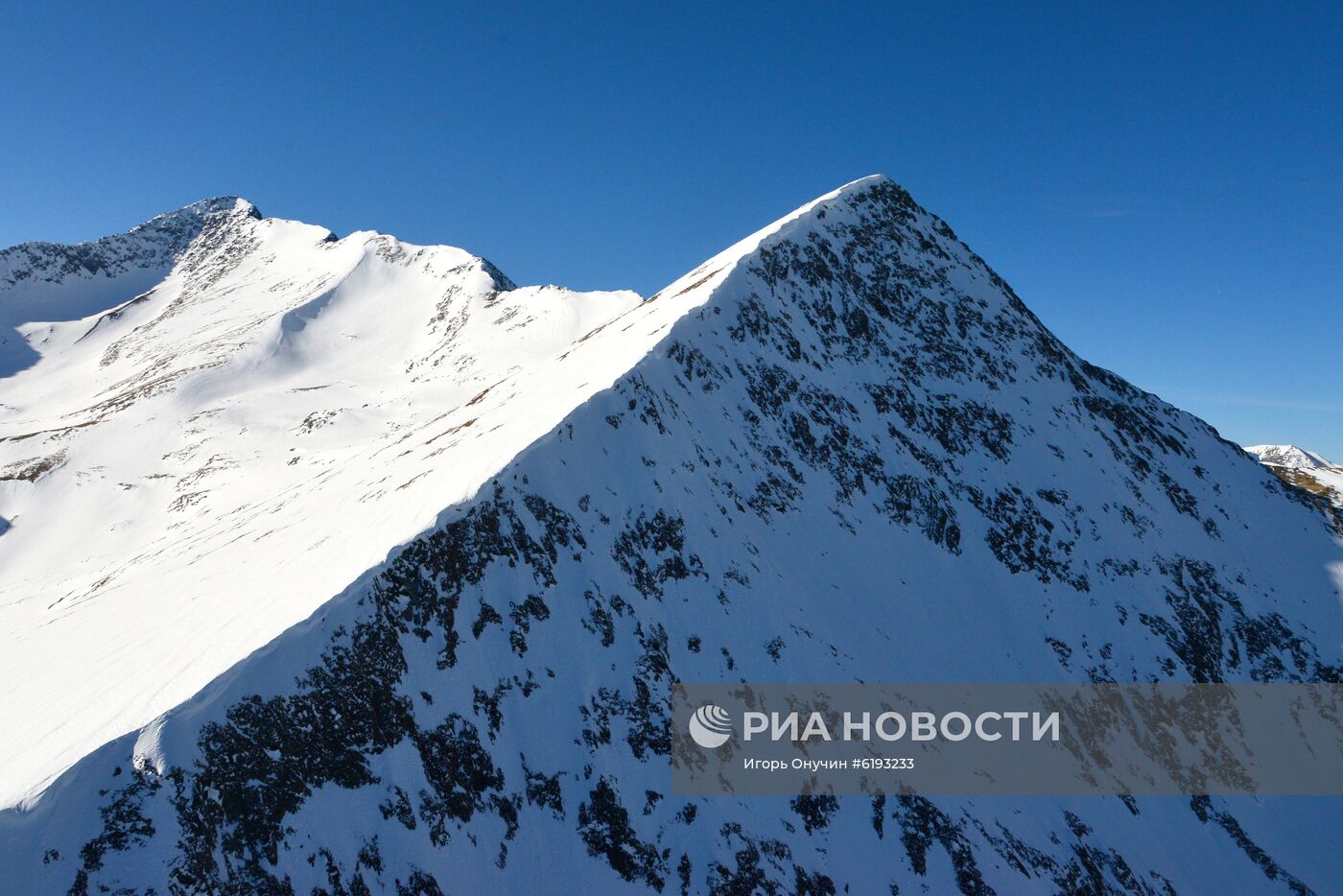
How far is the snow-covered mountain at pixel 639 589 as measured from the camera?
67.7 ft

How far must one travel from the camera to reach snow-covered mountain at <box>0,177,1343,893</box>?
20.6 metres

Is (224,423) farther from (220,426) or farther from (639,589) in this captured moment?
(639,589)

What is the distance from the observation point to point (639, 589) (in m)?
33.0

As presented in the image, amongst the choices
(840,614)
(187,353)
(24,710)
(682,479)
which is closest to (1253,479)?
(840,614)

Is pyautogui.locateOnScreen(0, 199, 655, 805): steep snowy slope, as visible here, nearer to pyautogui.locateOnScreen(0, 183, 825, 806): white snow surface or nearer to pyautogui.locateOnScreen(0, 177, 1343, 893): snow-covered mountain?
pyautogui.locateOnScreen(0, 183, 825, 806): white snow surface

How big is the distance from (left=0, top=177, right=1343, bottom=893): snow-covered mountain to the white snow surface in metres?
0.43

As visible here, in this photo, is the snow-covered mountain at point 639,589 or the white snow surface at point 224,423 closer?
the snow-covered mountain at point 639,589

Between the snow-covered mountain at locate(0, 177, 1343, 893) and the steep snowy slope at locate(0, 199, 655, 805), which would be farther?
the steep snowy slope at locate(0, 199, 655, 805)

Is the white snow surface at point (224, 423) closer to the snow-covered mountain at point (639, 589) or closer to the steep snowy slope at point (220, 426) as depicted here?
the steep snowy slope at point (220, 426)

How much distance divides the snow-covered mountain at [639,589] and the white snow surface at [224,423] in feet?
1.42

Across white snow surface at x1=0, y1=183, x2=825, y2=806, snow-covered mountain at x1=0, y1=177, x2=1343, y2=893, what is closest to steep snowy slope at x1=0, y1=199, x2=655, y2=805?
white snow surface at x1=0, y1=183, x2=825, y2=806

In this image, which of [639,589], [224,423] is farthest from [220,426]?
[639,589]

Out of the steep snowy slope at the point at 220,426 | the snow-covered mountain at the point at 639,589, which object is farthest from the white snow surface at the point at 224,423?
the snow-covered mountain at the point at 639,589

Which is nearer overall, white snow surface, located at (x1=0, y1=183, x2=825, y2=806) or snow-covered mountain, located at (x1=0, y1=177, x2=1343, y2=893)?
snow-covered mountain, located at (x1=0, y1=177, x2=1343, y2=893)
